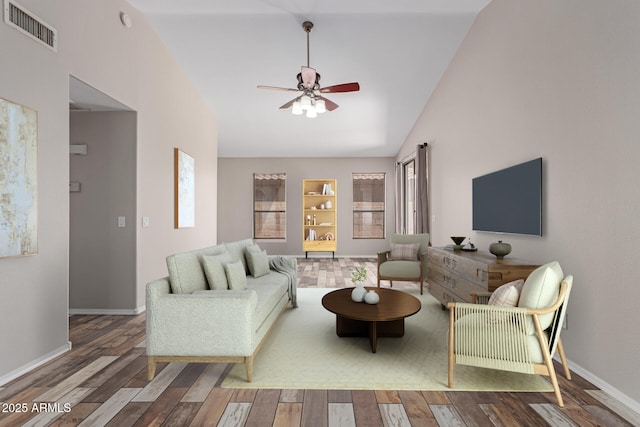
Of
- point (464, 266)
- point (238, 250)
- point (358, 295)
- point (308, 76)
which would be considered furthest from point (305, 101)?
point (464, 266)

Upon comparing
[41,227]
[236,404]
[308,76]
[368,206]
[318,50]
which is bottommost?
[236,404]

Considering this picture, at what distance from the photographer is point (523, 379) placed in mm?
2359

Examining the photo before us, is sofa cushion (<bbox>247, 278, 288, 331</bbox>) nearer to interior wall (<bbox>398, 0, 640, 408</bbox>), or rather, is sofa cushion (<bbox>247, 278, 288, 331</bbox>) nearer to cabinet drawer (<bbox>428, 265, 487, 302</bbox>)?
cabinet drawer (<bbox>428, 265, 487, 302</bbox>)

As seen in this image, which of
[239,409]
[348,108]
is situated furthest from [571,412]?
[348,108]

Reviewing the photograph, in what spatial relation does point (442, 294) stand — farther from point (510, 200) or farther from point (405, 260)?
point (510, 200)

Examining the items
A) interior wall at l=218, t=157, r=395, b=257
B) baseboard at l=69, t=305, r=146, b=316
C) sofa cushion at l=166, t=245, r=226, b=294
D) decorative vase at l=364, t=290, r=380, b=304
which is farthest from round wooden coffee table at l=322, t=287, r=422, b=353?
interior wall at l=218, t=157, r=395, b=257

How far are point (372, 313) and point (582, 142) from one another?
2.08 meters

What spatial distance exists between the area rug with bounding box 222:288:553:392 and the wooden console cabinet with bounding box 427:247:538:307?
0.47 meters

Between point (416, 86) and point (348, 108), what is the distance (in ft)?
4.30

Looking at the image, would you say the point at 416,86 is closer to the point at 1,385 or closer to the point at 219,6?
the point at 219,6

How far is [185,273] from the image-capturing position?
2586 millimetres

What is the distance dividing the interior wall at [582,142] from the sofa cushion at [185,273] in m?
3.00

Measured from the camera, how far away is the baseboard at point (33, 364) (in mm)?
2300

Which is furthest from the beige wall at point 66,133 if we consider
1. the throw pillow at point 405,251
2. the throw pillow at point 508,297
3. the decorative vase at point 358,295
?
the throw pillow at point 508,297
